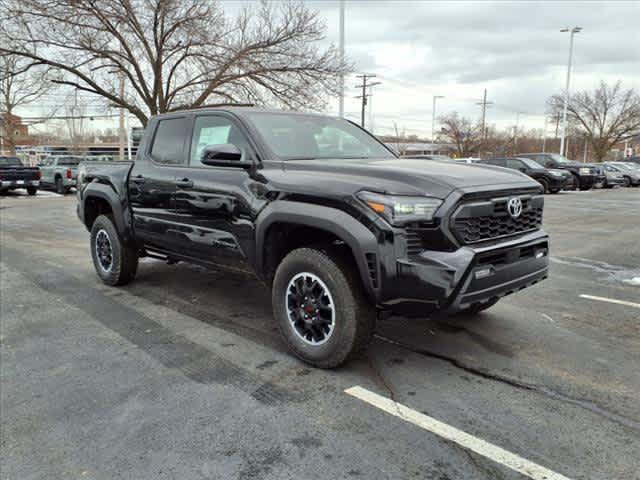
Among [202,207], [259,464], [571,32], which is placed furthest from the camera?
[571,32]

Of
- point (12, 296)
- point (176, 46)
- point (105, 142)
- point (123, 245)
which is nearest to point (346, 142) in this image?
point (123, 245)

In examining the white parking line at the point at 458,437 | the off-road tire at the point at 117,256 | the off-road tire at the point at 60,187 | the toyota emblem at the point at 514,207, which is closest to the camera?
the white parking line at the point at 458,437

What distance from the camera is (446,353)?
3.88 m

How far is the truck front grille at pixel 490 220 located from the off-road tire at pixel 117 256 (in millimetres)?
4021

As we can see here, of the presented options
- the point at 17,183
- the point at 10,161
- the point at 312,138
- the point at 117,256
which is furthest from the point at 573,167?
the point at 10,161

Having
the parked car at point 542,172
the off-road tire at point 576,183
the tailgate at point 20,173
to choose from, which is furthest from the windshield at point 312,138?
the off-road tire at point 576,183

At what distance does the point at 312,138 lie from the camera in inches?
175

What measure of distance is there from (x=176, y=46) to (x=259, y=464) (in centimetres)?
2165

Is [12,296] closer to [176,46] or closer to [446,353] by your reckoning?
[446,353]

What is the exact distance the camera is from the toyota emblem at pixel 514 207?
11.4 feet

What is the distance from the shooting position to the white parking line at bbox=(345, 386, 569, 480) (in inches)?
95.8

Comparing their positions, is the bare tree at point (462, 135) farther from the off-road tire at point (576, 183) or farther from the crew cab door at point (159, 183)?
the crew cab door at point (159, 183)

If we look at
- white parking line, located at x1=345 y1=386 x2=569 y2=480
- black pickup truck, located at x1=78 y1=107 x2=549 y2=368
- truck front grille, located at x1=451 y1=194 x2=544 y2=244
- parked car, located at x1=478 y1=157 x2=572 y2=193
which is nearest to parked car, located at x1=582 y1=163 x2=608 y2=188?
parked car, located at x1=478 y1=157 x2=572 y2=193

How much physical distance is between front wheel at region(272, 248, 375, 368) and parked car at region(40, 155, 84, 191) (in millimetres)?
20209
